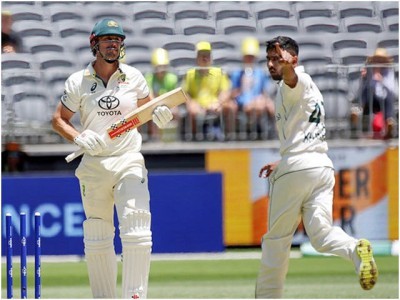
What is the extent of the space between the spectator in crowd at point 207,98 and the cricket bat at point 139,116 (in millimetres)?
5626

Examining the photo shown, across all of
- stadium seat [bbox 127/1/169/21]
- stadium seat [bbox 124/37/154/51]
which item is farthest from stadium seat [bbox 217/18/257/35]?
stadium seat [bbox 124/37/154/51]

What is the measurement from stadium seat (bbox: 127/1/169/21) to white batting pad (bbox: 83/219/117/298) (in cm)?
750

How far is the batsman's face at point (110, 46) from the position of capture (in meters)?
7.24

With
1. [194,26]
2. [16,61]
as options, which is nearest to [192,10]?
[194,26]

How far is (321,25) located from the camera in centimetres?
1453

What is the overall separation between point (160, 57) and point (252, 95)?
3.72 feet

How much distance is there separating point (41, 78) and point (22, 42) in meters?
0.95

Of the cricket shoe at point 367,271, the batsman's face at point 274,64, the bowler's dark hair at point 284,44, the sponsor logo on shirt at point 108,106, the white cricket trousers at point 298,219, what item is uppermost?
the bowler's dark hair at point 284,44

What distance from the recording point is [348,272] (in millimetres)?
10781

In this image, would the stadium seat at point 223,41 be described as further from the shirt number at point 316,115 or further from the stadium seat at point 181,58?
the shirt number at point 316,115

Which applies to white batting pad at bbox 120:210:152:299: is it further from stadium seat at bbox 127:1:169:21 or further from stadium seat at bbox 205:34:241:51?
stadium seat at bbox 127:1:169:21

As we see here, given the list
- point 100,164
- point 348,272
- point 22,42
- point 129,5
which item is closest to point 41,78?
point 22,42

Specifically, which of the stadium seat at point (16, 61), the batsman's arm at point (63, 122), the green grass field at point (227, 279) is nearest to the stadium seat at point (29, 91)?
the stadium seat at point (16, 61)

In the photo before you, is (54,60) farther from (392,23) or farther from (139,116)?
(139,116)
